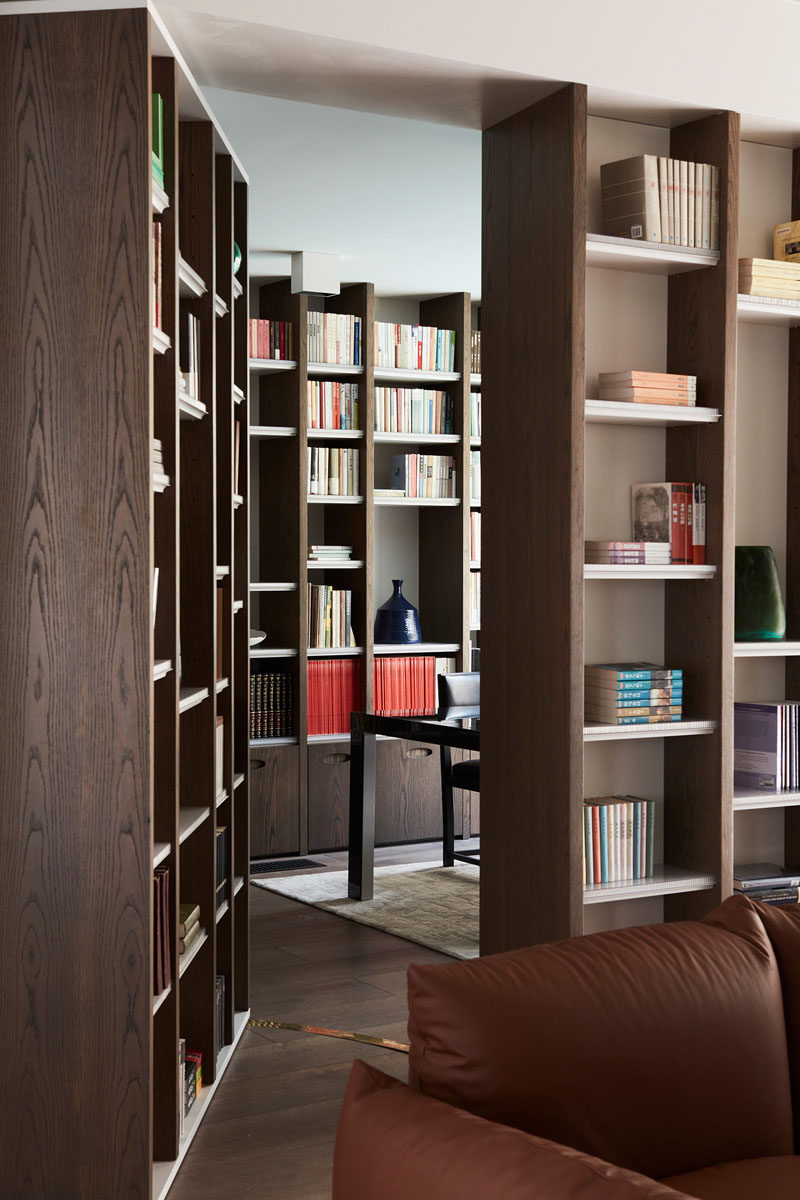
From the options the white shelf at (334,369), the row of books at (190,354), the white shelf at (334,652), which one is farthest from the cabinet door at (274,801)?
the row of books at (190,354)

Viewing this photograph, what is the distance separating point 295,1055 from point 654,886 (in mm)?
1168

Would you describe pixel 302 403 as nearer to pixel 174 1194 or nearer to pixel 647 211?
pixel 647 211

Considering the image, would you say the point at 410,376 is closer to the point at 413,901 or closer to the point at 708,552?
the point at 413,901

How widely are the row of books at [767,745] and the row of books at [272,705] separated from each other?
2981 mm

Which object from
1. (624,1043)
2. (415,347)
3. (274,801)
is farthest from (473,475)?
(624,1043)

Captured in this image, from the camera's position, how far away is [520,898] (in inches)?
141

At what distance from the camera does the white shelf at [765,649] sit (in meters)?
3.69

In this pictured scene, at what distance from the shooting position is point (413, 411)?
685 cm

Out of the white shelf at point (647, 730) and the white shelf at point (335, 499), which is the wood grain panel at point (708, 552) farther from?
the white shelf at point (335, 499)

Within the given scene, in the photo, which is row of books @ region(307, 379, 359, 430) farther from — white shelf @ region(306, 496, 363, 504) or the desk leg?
the desk leg

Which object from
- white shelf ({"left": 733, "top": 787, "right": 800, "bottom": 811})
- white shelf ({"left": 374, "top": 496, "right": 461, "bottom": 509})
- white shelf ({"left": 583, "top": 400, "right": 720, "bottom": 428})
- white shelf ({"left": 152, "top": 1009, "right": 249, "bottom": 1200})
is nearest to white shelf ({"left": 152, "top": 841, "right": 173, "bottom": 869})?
white shelf ({"left": 152, "top": 1009, "right": 249, "bottom": 1200})

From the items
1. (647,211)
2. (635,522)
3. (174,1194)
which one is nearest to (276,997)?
(174,1194)

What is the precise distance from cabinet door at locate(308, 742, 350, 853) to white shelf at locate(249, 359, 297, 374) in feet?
6.25

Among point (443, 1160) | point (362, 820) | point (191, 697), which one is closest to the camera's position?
point (443, 1160)
